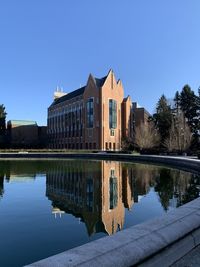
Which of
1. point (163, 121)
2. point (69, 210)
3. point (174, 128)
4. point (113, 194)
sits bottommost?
point (69, 210)

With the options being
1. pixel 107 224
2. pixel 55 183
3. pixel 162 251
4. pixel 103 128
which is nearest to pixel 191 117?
pixel 103 128

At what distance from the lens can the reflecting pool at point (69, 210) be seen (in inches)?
287

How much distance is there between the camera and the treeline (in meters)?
55.0

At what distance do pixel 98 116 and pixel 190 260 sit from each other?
7169cm

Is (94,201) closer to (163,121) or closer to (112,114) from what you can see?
(163,121)

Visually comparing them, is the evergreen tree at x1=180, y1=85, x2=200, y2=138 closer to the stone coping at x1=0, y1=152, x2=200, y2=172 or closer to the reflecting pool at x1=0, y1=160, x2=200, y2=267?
the stone coping at x1=0, y1=152, x2=200, y2=172

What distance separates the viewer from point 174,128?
194 feet

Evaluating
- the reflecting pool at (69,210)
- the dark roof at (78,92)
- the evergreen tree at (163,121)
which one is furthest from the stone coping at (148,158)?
the dark roof at (78,92)

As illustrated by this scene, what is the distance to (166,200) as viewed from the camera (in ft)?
42.5

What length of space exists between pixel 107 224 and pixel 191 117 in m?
63.6

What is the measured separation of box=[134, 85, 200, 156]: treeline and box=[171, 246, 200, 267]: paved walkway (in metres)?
46.3

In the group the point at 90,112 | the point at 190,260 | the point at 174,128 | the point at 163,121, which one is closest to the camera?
the point at 190,260

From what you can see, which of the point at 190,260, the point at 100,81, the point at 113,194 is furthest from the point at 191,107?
the point at 190,260

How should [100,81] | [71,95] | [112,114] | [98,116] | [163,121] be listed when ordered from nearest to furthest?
[163,121] < [98,116] < [112,114] < [100,81] < [71,95]
